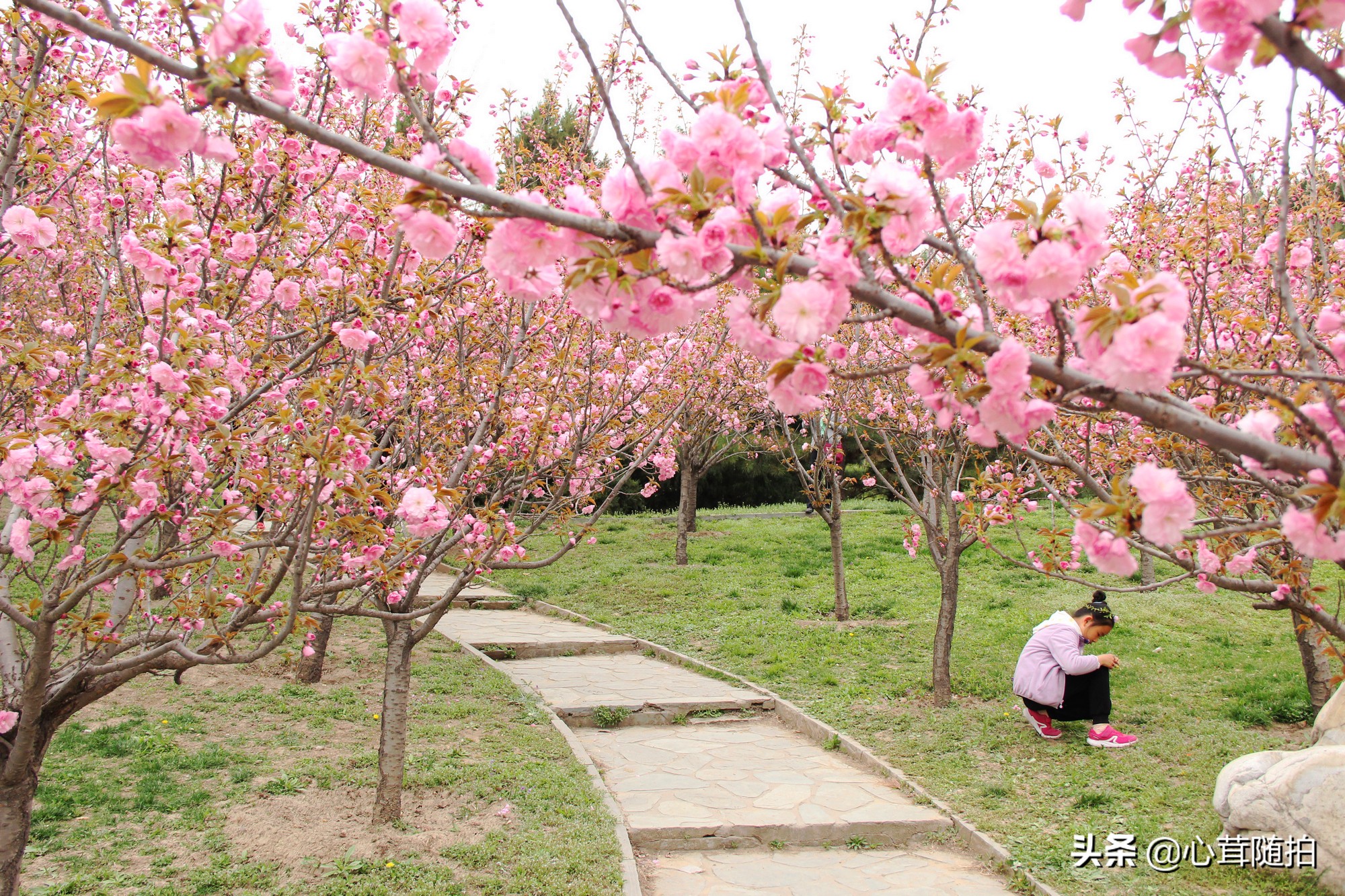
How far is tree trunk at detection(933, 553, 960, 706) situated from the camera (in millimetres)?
6906

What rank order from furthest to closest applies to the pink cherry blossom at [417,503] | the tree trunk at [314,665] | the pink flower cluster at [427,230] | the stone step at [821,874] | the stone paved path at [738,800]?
the tree trunk at [314,665], the stone paved path at [738,800], the stone step at [821,874], the pink cherry blossom at [417,503], the pink flower cluster at [427,230]

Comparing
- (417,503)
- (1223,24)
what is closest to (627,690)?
(417,503)

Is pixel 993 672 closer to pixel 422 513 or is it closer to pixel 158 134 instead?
pixel 422 513

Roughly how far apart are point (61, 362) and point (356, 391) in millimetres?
1453

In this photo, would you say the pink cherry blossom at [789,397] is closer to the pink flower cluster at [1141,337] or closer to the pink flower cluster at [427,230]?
the pink flower cluster at [1141,337]

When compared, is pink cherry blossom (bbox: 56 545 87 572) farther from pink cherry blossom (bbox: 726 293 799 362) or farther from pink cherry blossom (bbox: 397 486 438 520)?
pink cherry blossom (bbox: 726 293 799 362)

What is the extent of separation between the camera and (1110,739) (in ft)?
19.5

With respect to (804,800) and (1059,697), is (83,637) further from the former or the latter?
(1059,697)

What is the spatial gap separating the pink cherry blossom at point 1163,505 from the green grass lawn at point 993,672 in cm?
340

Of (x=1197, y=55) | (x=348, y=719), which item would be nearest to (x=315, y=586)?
(x=348, y=719)

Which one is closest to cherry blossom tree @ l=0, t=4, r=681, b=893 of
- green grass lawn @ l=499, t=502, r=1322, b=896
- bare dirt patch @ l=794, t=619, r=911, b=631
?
green grass lawn @ l=499, t=502, r=1322, b=896

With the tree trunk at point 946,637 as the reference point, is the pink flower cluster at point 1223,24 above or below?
above

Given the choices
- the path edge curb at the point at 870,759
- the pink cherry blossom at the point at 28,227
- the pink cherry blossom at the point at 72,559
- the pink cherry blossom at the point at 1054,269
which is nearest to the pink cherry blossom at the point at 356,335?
the pink cherry blossom at the point at 28,227

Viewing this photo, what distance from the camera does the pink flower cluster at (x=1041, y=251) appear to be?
5.05ft
